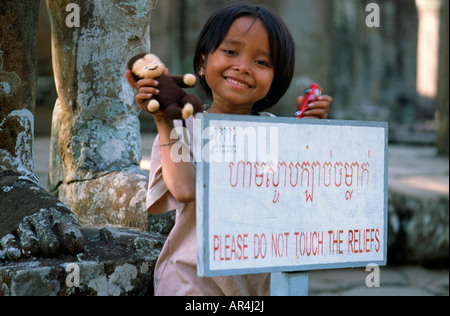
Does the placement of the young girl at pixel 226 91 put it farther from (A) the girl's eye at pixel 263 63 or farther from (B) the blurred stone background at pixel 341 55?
(B) the blurred stone background at pixel 341 55

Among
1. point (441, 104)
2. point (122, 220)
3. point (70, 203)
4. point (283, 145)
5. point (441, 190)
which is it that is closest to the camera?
point (283, 145)

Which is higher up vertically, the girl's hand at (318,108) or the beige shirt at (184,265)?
the girl's hand at (318,108)

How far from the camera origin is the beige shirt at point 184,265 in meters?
1.64

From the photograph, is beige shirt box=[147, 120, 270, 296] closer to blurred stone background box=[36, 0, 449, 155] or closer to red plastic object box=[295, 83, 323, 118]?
red plastic object box=[295, 83, 323, 118]

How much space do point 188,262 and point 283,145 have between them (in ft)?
1.23

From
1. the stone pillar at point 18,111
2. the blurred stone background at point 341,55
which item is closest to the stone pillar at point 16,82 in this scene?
the stone pillar at point 18,111

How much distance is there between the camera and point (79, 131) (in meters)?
2.66

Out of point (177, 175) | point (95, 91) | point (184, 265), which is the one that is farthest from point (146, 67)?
point (95, 91)

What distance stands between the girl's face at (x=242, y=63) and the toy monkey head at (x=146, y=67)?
0.24 metres

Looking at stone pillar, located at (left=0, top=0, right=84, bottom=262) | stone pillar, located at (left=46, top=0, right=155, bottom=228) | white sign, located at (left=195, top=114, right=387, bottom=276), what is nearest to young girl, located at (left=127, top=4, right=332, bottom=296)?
white sign, located at (left=195, top=114, right=387, bottom=276)

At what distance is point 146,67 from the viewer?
4.90ft

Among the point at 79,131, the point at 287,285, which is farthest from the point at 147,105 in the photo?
the point at 79,131

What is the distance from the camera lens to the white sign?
147cm

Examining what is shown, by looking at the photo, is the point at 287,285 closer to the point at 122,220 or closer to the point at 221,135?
the point at 221,135
